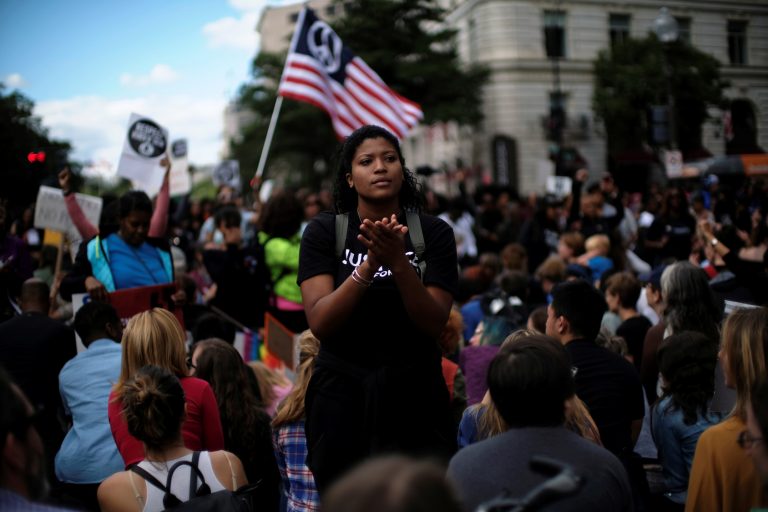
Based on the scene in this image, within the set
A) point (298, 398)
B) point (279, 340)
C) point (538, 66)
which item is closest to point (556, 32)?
point (538, 66)

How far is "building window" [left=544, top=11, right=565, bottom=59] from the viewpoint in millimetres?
39062

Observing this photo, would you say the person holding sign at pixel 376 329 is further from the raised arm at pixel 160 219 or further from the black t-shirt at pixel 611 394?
the raised arm at pixel 160 219

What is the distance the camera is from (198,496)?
11.9 feet

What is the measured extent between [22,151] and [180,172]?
399 centimetres

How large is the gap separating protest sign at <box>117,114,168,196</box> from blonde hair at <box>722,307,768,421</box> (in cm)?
607

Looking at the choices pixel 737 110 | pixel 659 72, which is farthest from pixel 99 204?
pixel 659 72

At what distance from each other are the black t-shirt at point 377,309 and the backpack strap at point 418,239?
0.05ft

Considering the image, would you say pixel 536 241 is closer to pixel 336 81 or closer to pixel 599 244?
pixel 599 244

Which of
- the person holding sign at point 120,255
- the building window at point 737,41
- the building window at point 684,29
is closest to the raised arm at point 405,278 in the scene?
the person holding sign at point 120,255

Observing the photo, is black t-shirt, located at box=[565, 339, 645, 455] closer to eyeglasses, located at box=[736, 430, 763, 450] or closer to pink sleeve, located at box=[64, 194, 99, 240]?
eyeglasses, located at box=[736, 430, 763, 450]

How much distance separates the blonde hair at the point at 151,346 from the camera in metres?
4.45

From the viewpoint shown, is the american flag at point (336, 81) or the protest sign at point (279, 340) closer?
the protest sign at point (279, 340)

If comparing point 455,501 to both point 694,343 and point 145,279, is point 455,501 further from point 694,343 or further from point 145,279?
point 145,279

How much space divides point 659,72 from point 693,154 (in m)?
7.99
